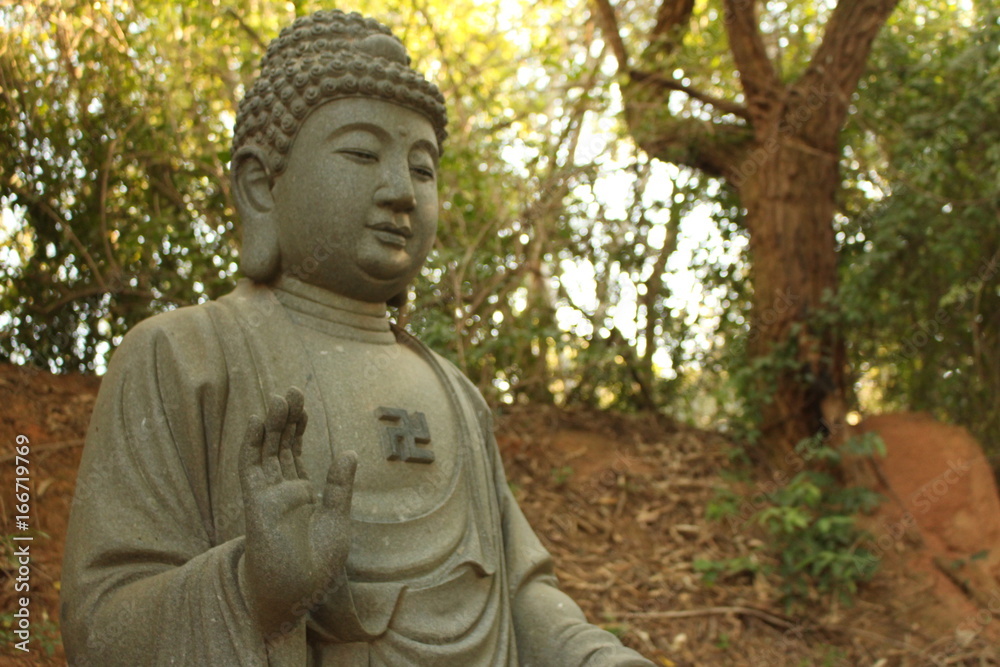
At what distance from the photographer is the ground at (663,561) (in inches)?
214

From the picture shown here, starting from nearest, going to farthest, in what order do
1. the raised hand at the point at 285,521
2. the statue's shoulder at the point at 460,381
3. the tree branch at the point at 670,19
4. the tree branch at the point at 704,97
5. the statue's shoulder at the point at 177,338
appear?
the raised hand at the point at 285,521, the statue's shoulder at the point at 177,338, the statue's shoulder at the point at 460,381, the tree branch at the point at 704,97, the tree branch at the point at 670,19

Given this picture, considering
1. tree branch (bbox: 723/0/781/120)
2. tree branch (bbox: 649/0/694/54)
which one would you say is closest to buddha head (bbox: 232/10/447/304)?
tree branch (bbox: 723/0/781/120)

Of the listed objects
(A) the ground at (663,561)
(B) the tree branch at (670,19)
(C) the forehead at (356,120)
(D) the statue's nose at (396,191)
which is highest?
(B) the tree branch at (670,19)

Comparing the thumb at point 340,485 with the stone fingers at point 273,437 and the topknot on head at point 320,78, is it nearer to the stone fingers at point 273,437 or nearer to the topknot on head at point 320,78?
the stone fingers at point 273,437

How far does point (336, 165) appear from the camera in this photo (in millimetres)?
3486

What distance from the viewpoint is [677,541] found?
6551mm

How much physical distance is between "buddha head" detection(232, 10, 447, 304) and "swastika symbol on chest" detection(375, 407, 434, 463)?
48 cm

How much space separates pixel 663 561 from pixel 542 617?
3.12 m

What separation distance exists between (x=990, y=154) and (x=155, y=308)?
5449 millimetres

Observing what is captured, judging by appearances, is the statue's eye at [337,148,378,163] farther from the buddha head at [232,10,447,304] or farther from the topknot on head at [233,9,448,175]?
the topknot on head at [233,9,448,175]

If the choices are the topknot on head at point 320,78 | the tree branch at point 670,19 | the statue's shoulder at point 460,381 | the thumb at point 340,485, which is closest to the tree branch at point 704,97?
the tree branch at point 670,19

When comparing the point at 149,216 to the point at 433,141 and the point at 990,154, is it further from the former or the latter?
the point at 990,154

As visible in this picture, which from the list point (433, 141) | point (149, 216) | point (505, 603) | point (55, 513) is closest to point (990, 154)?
point (433, 141)

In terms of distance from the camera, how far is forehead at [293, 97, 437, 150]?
353cm
